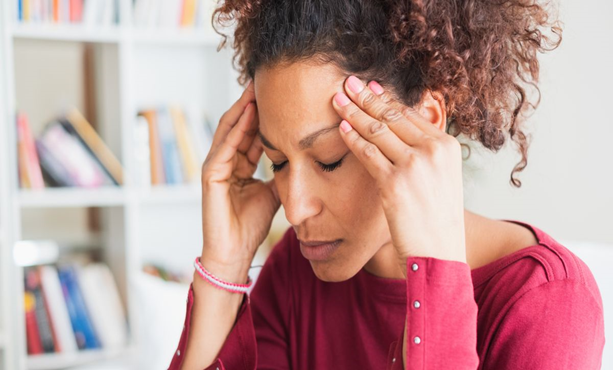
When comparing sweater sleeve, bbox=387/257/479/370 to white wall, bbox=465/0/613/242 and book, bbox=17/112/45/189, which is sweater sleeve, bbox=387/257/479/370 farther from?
book, bbox=17/112/45/189

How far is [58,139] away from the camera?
2414mm

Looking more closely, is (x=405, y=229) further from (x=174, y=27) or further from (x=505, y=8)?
(x=174, y=27)

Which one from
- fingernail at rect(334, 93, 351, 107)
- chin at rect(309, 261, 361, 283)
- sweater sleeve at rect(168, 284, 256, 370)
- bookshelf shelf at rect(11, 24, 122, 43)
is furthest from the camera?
bookshelf shelf at rect(11, 24, 122, 43)

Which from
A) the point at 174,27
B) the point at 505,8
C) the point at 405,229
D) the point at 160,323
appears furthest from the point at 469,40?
the point at 174,27

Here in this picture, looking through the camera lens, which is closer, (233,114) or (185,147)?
(233,114)

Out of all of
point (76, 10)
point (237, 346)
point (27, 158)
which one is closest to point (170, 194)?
point (27, 158)

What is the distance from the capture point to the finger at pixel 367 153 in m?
0.93

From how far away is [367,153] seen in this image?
94cm

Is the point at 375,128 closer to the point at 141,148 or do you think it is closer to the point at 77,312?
the point at 141,148

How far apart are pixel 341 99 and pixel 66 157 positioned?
171 cm

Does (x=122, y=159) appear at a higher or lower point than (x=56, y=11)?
lower

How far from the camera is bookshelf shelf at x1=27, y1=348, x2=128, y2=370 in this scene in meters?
2.40

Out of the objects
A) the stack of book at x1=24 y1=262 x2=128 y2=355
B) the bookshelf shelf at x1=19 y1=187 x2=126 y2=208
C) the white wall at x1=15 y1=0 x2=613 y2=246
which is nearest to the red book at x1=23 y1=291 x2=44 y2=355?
the stack of book at x1=24 y1=262 x2=128 y2=355

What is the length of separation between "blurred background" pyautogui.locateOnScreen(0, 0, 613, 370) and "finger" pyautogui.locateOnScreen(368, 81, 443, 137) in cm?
93
